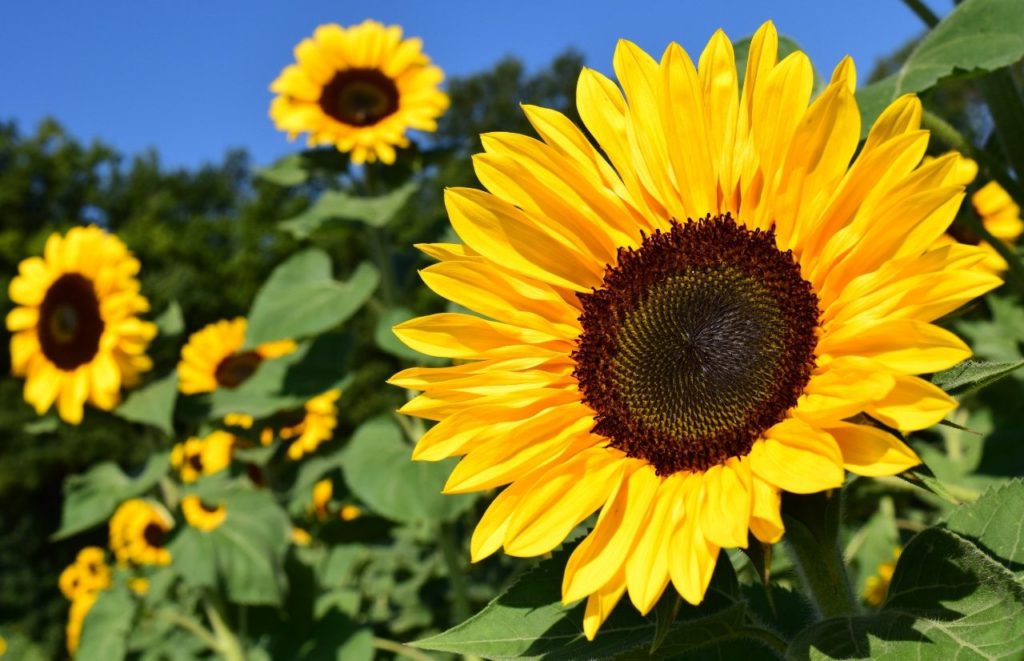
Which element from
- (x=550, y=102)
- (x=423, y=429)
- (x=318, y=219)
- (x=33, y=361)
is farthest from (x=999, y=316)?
(x=550, y=102)

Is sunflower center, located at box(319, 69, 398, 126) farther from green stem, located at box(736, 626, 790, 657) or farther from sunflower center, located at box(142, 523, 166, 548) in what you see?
sunflower center, located at box(142, 523, 166, 548)

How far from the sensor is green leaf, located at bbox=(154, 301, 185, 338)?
360 cm

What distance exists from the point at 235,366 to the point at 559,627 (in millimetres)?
3921

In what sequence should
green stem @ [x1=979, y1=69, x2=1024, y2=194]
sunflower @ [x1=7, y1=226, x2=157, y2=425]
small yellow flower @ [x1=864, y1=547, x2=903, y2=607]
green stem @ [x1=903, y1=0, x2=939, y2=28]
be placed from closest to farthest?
green stem @ [x1=979, y1=69, x2=1024, y2=194], green stem @ [x1=903, y1=0, x2=939, y2=28], small yellow flower @ [x1=864, y1=547, x2=903, y2=607], sunflower @ [x1=7, y1=226, x2=157, y2=425]

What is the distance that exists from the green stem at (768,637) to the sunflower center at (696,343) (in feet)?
0.64

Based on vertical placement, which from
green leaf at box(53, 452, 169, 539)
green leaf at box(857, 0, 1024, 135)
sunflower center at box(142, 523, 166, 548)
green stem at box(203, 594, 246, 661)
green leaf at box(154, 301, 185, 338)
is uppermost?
green leaf at box(154, 301, 185, 338)

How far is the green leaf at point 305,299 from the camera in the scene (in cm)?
331

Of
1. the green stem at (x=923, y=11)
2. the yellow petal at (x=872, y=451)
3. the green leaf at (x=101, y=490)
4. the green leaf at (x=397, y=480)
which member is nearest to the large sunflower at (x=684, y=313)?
the yellow petal at (x=872, y=451)

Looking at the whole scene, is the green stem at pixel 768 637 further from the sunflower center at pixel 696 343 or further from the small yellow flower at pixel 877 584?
the small yellow flower at pixel 877 584

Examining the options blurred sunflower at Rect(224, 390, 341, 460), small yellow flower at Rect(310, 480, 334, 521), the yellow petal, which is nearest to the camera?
the yellow petal

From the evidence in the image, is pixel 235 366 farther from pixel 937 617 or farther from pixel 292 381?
pixel 937 617

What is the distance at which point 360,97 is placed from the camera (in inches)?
149

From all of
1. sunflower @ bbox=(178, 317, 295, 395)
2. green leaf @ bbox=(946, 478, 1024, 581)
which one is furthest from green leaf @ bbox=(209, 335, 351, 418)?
green leaf @ bbox=(946, 478, 1024, 581)

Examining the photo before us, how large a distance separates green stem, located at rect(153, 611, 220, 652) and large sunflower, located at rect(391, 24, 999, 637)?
2779 mm
